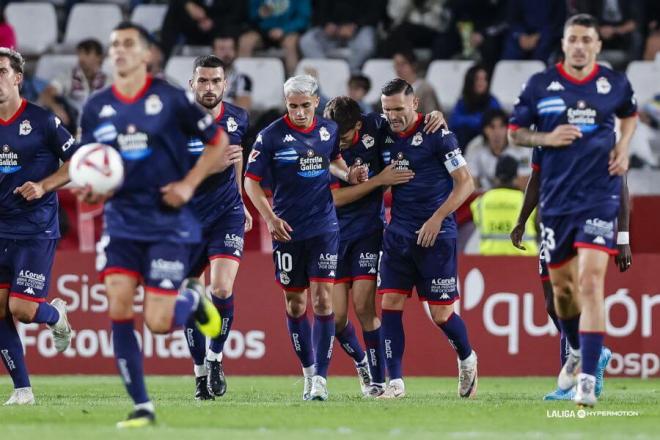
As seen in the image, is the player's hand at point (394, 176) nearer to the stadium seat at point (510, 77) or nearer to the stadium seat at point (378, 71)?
the stadium seat at point (378, 71)

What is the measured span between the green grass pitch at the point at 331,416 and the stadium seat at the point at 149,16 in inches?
360

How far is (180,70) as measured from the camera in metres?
20.4

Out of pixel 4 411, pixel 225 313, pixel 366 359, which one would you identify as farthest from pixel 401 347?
pixel 4 411

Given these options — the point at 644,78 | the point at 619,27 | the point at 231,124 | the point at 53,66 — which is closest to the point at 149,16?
the point at 53,66

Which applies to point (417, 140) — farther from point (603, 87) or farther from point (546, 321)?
point (546, 321)

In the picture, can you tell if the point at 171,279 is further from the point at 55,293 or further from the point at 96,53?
the point at 96,53

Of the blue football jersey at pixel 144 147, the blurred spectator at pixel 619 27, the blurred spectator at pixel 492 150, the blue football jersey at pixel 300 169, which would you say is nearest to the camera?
the blue football jersey at pixel 144 147

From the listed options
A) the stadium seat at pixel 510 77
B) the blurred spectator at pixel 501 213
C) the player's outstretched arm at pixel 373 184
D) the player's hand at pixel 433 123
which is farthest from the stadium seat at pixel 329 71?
the player's hand at pixel 433 123

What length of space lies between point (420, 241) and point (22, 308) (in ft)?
10.8

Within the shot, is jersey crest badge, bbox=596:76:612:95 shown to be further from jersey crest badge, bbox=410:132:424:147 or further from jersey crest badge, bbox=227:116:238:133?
jersey crest badge, bbox=227:116:238:133

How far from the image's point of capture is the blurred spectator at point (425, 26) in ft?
69.3

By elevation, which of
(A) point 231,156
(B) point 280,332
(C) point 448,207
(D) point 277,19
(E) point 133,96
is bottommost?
(B) point 280,332

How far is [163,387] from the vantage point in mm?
14188

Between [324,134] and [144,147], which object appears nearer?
[144,147]
